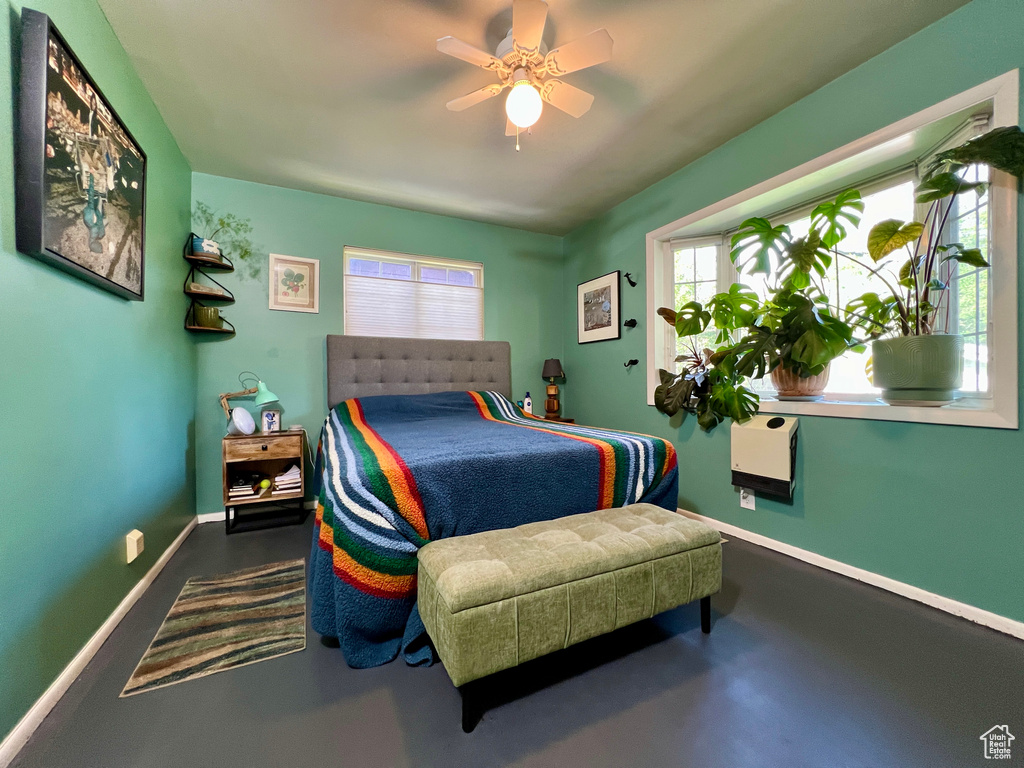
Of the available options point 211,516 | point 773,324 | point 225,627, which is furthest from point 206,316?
point 773,324

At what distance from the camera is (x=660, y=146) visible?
8.02 ft

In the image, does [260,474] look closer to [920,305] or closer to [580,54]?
[580,54]

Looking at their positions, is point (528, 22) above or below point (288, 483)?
above

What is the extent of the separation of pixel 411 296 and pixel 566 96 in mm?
2094

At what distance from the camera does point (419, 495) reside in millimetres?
1351

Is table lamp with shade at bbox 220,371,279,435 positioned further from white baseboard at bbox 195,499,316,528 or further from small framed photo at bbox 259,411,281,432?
white baseboard at bbox 195,499,316,528

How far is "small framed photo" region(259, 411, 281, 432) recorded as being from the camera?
2729 mm

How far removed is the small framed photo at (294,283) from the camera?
114 inches

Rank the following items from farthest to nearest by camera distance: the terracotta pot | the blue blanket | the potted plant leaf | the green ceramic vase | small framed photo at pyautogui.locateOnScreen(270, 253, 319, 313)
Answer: small framed photo at pyautogui.locateOnScreen(270, 253, 319, 313) < the green ceramic vase < the terracotta pot < the potted plant leaf < the blue blanket

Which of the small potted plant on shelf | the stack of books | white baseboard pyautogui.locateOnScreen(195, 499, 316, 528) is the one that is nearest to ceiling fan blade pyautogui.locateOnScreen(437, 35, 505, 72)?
the small potted plant on shelf

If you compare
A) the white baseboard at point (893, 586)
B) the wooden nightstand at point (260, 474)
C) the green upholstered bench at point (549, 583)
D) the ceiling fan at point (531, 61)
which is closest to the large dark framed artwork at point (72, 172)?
the wooden nightstand at point (260, 474)

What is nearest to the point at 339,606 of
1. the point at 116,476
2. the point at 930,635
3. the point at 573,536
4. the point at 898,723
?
the point at 573,536

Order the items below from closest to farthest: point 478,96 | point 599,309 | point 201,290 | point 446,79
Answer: point 478,96, point 446,79, point 201,290, point 599,309

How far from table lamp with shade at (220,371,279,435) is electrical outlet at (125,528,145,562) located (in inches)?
36.1
